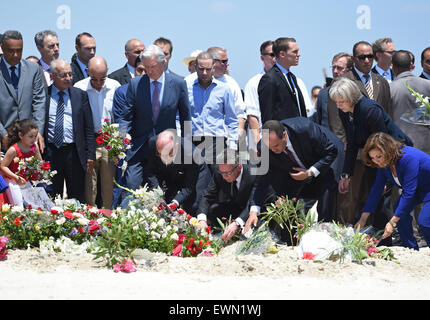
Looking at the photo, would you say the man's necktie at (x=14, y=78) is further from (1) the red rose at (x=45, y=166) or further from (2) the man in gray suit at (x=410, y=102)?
(2) the man in gray suit at (x=410, y=102)

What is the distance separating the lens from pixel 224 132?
29.3ft

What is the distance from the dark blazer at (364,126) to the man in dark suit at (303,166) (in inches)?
6.6

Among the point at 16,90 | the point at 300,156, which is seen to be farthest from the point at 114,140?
the point at 300,156

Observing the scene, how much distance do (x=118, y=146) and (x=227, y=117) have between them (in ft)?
5.40

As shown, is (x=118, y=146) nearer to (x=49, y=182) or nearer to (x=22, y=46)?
(x=49, y=182)

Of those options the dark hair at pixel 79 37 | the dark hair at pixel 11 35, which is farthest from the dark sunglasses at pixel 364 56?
the dark hair at pixel 11 35

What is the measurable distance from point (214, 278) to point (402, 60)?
4403mm

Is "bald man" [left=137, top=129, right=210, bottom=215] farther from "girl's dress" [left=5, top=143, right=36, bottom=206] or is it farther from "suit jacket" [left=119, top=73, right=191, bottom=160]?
"girl's dress" [left=5, top=143, right=36, bottom=206]

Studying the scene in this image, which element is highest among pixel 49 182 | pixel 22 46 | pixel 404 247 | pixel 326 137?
pixel 22 46

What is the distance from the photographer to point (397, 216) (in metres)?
6.59

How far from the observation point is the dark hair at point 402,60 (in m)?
8.66

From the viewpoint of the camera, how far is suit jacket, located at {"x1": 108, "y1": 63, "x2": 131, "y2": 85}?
9.45 meters
